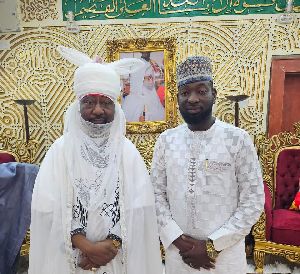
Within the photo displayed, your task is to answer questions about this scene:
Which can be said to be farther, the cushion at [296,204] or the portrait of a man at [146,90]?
the portrait of a man at [146,90]

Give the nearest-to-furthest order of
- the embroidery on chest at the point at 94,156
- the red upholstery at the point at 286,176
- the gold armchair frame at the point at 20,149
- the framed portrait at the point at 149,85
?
the embroidery on chest at the point at 94,156 < the red upholstery at the point at 286,176 < the gold armchair frame at the point at 20,149 < the framed portrait at the point at 149,85

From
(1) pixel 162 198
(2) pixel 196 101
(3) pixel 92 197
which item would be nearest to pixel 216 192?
(1) pixel 162 198

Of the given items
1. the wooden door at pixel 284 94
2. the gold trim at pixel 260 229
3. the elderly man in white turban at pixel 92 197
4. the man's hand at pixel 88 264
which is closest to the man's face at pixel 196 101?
the elderly man in white turban at pixel 92 197

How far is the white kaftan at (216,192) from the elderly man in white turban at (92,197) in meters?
0.14

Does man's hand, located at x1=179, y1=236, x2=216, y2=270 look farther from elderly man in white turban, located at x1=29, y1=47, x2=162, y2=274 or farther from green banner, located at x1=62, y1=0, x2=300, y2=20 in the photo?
green banner, located at x1=62, y1=0, x2=300, y2=20

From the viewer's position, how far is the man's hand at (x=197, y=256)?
3.64 ft

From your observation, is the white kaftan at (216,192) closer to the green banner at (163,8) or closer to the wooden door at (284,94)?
the wooden door at (284,94)

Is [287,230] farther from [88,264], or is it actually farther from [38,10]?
[38,10]

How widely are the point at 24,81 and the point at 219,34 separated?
264cm

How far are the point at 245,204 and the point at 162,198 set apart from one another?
423 millimetres

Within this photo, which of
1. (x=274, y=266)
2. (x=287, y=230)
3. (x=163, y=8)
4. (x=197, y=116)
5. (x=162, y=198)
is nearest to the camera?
(x=197, y=116)

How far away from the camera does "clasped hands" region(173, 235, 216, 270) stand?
1.11 m

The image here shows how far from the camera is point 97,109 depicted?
108 cm

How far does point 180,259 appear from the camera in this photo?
121 cm
